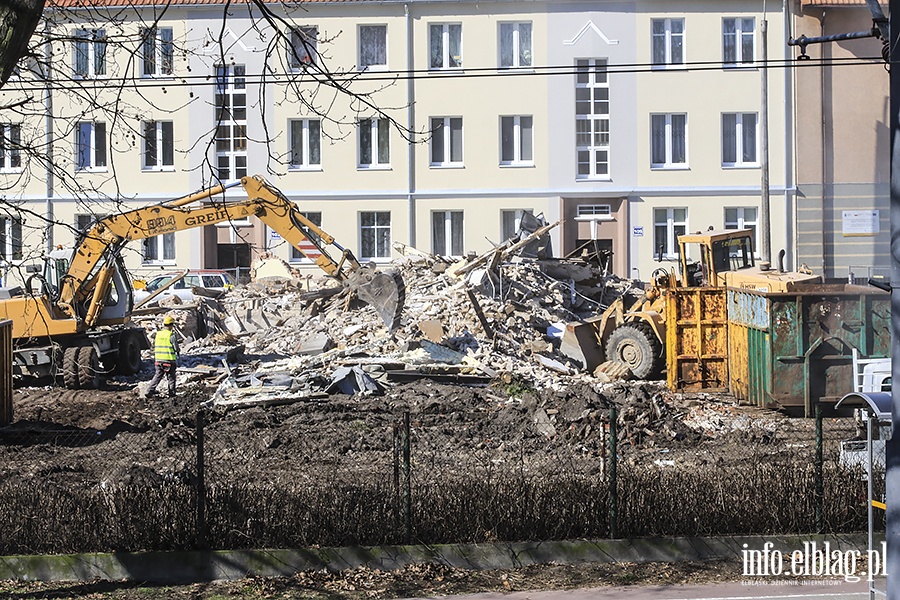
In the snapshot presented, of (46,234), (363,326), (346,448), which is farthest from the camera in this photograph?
(363,326)

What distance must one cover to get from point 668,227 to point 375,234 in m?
10.4

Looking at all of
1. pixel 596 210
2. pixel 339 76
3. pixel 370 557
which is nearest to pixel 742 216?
pixel 596 210

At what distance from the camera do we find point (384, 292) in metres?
22.9

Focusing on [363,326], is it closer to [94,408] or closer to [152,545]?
[94,408]

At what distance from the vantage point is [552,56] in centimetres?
3978

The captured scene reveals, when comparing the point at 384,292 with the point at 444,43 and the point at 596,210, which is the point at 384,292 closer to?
the point at 596,210

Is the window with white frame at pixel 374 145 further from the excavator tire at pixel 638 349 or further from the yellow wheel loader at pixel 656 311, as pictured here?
the excavator tire at pixel 638 349

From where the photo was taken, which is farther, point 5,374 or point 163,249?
point 163,249

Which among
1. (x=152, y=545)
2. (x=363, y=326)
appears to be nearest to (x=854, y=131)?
(x=363, y=326)

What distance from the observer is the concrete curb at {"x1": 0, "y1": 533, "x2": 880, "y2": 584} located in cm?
892

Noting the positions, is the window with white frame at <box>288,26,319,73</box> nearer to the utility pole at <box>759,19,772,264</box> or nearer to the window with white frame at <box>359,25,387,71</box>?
the utility pole at <box>759,19,772,264</box>

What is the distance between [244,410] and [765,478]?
10.1 m

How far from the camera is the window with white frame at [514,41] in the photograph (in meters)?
39.8

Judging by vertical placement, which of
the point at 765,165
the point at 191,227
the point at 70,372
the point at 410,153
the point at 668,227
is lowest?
the point at 70,372
